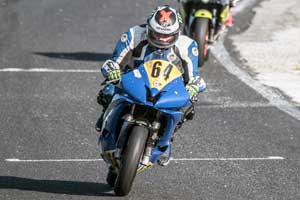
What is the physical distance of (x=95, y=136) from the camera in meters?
11.8

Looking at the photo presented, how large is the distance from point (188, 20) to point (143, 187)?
26.1 ft

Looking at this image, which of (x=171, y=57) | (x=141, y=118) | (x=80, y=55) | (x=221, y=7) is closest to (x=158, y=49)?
(x=171, y=57)

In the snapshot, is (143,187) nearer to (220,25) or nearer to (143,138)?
(143,138)

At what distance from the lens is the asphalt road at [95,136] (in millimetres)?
9344

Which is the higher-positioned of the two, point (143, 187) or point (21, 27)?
point (143, 187)

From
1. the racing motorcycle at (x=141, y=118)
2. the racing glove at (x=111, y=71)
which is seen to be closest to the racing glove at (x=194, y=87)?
the racing motorcycle at (x=141, y=118)

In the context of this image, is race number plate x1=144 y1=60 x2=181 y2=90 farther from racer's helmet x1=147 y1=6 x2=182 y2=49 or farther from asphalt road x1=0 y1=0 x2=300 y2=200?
asphalt road x1=0 y1=0 x2=300 y2=200

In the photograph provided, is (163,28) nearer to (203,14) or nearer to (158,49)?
(158,49)

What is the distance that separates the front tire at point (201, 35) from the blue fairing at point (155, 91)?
7.11m

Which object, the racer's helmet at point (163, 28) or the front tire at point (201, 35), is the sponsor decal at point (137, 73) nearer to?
the racer's helmet at point (163, 28)

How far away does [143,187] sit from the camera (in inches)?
367

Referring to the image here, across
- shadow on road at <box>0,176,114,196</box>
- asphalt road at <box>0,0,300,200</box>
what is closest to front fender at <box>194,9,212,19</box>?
asphalt road at <box>0,0,300,200</box>

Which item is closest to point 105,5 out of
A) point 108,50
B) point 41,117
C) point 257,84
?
point 108,50

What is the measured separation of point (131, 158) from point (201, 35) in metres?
7.87
